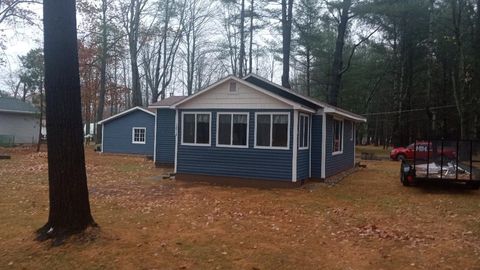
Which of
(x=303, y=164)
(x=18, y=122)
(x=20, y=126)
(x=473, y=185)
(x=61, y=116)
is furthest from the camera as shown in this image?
(x=20, y=126)

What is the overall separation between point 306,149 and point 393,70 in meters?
27.3

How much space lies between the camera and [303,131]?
14.2m

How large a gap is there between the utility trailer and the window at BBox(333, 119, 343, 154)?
3044 mm

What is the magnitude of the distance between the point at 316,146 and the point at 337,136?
2.80m

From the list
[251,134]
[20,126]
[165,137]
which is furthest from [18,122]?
[251,134]

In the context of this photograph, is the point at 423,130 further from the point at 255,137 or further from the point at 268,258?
the point at 268,258

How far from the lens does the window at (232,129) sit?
1375cm

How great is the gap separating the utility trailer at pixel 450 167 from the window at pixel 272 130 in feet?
14.4

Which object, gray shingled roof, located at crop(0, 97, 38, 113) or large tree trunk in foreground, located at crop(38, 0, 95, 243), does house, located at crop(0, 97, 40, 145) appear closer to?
gray shingled roof, located at crop(0, 97, 38, 113)

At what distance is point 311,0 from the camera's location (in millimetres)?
28453

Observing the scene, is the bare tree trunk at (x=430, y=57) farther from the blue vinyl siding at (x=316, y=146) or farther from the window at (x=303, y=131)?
the window at (x=303, y=131)

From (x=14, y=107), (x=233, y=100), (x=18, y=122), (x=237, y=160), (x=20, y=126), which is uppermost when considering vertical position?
(x=14, y=107)

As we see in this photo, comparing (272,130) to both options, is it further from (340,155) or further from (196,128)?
(340,155)

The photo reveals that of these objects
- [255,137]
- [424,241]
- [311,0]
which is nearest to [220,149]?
[255,137]
